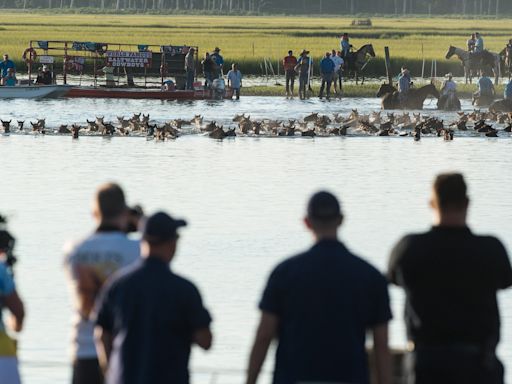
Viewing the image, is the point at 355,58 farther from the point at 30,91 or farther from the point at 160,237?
the point at 160,237

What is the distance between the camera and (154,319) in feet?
22.9

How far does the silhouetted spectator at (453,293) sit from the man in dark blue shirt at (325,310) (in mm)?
355

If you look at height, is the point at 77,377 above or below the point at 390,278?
below

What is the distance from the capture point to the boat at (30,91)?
51594 millimetres

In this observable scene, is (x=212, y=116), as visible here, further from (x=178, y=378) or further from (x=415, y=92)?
(x=178, y=378)

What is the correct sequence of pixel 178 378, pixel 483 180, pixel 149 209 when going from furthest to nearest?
pixel 483 180, pixel 149 209, pixel 178 378

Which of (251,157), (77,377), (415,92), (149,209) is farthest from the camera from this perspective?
(415,92)

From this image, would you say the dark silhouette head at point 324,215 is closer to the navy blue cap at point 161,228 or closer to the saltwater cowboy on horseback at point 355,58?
the navy blue cap at point 161,228

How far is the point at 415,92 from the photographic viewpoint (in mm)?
52688

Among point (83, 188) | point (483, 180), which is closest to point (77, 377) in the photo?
point (83, 188)

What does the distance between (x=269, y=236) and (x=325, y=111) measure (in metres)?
28.0

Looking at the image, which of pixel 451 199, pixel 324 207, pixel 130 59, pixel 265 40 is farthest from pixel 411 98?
pixel 265 40

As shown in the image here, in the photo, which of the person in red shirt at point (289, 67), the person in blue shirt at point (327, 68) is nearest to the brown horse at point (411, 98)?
the person in blue shirt at point (327, 68)

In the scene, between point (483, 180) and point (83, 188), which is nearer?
point (83, 188)
